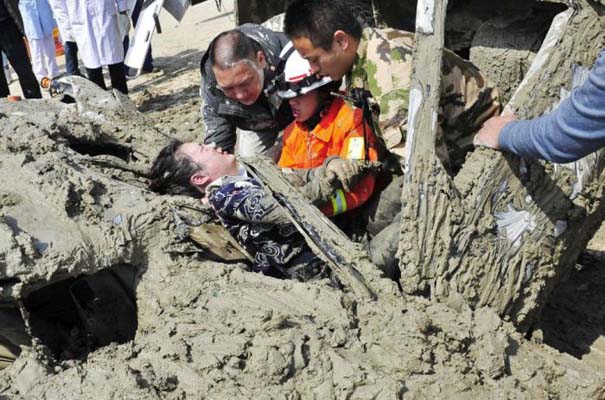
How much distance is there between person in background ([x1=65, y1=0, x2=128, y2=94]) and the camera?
26.8 feet

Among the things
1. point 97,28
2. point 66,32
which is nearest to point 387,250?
point 97,28

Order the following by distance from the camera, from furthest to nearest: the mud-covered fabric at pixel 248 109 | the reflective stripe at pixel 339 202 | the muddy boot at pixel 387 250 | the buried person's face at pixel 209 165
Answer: the mud-covered fabric at pixel 248 109
the buried person's face at pixel 209 165
the reflective stripe at pixel 339 202
the muddy boot at pixel 387 250

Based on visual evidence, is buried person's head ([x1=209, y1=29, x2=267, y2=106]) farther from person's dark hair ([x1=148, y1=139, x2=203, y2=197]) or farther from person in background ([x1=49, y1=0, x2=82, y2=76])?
person in background ([x1=49, y1=0, x2=82, y2=76])

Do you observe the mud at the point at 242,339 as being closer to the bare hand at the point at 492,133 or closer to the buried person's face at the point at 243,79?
the bare hand at the point at 492,133

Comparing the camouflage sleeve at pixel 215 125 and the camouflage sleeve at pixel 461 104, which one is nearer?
the camouflage sleeve at pixel 461 104

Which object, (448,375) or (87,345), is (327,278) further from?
(87,345)

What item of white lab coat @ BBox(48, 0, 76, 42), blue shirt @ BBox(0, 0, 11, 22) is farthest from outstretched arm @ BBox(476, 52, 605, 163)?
blue shirt @ BBox(0, 0, 11, 22)

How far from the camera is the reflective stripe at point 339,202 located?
3.33 meters

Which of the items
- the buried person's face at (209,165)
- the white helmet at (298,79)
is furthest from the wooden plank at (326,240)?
the white helmet at (298,79)

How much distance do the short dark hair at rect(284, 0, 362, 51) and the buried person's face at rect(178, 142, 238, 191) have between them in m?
0.73

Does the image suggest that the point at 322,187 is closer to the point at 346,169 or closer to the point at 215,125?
the point at 346,169

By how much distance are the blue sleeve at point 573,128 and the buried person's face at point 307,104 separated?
4.20 feet

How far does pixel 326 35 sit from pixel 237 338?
1.65 metres

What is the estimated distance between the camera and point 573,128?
2400 mm
